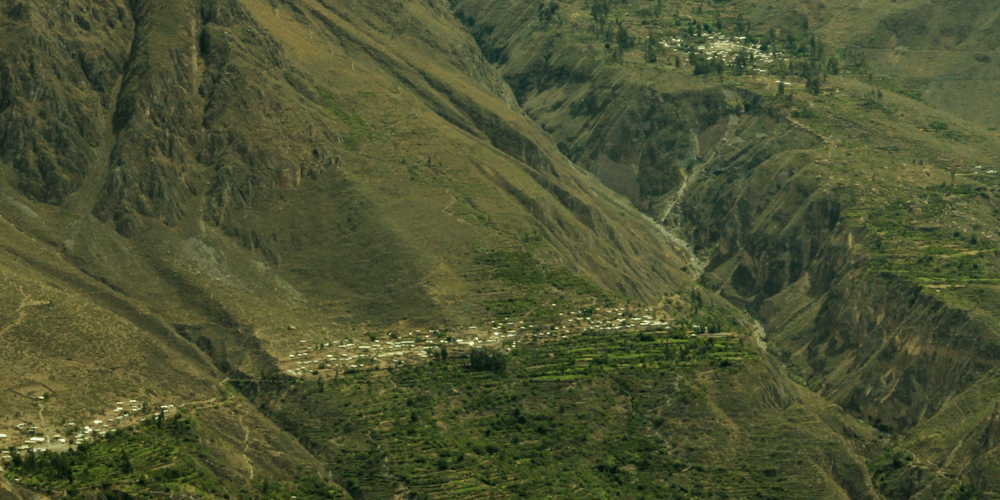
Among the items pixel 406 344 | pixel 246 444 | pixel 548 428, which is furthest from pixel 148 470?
pixel 548 428

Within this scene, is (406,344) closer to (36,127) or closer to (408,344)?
(408,344)

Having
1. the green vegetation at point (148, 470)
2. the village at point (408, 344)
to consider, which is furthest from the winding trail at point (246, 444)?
the village at point (408, 344)

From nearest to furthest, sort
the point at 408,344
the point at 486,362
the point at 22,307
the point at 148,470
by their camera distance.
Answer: the point at 148,470 < the point at 22,307 < the point at 486,362 < the point at 408,344

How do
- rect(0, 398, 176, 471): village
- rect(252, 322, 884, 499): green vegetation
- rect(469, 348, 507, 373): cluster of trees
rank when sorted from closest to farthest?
rect(0, 398, 176, 471): village
rect(252, 322, 884, 499): green vegetation
rect(469, 348, 507, 373): cluster of trees

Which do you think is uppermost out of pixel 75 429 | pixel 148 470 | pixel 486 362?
pixel 75 429

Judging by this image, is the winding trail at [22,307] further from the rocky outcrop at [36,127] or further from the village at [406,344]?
the rocky outcrop at [36,127]

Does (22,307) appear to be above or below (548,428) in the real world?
above

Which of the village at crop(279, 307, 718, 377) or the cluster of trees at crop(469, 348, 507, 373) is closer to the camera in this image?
the village at crop(279, 307, 718, 377)

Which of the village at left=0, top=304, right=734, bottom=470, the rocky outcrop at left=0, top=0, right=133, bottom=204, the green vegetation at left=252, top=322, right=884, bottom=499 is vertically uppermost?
the rocky outcrop at left=0, top=0, right=133, bottom=204

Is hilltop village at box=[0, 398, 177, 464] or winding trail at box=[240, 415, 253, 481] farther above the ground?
hilltop village at box=[0, 398, 177, 464]

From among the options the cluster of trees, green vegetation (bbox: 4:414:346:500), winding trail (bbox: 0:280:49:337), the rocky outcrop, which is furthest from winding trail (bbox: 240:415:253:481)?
the rocky outcrop

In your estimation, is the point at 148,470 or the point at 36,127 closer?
the point at 148,470

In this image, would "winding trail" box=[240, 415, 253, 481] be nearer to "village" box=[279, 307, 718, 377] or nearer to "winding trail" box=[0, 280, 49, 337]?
"village" box=[279, 307, 718, 377]

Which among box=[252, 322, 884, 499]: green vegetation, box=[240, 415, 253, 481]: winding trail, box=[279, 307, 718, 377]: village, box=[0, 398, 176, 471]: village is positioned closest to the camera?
box=[0, 398, 176, 471]: village
